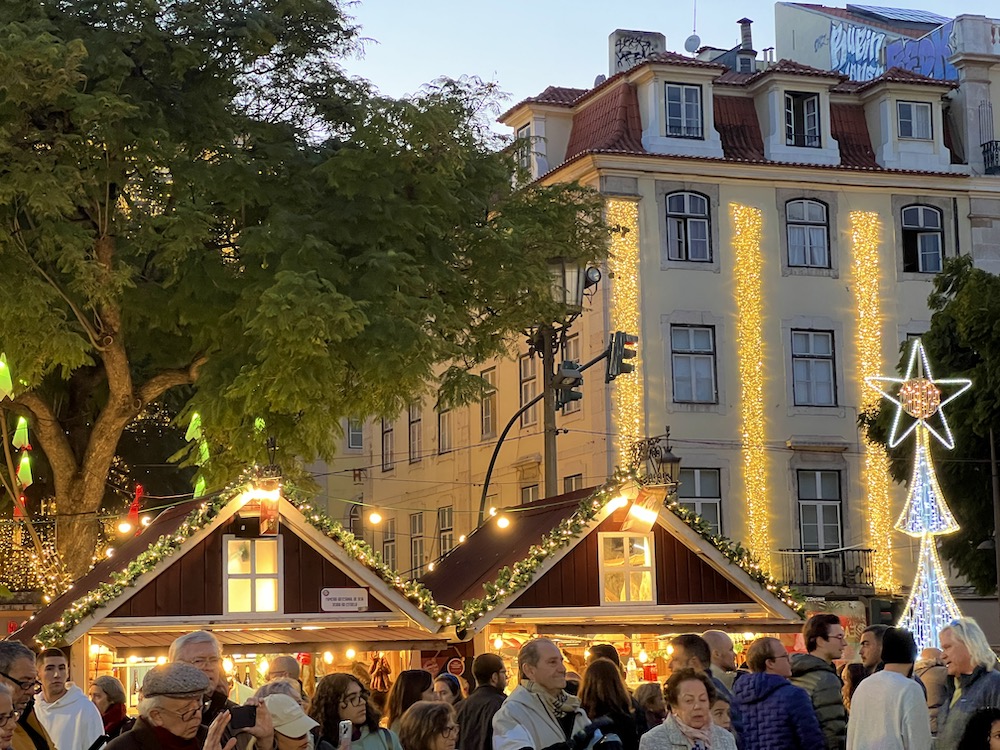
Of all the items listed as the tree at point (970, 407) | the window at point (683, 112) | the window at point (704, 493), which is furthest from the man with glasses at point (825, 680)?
the window at point (683, 112)

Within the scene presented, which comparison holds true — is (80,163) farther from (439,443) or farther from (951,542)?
(439,443)

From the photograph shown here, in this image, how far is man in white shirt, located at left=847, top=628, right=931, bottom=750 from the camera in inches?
372

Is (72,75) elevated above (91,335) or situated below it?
above

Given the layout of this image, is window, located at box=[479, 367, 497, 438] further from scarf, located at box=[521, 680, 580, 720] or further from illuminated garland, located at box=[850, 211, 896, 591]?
scarf, located at box=[521, 680, 580, 720]

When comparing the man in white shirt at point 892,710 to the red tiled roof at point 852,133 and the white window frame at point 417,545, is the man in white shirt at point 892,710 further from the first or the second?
the white window frame at point 417,545

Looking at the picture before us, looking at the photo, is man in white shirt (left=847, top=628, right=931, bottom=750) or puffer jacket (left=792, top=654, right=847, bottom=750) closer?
man in white shirt (left=847, top=628, right=931, bottom=750)

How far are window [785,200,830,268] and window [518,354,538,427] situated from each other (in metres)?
6.48

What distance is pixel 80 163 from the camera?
2167 centimetres

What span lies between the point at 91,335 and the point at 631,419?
17663 millimetres

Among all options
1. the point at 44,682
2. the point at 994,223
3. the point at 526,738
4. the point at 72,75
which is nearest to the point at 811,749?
the point at 526,738

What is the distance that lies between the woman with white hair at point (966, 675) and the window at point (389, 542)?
39.6 metres

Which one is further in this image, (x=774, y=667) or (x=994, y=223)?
(x=994, y=223)

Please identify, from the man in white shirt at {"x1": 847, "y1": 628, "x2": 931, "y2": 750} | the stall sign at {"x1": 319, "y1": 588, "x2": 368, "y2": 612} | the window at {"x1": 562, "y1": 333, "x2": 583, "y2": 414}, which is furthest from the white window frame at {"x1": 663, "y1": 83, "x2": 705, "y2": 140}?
the man in white shirt at {"x1": 847, "y1": 628, "x2": 931, "y2": 750}

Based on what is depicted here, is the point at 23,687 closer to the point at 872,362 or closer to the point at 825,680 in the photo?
the point at 825,680
